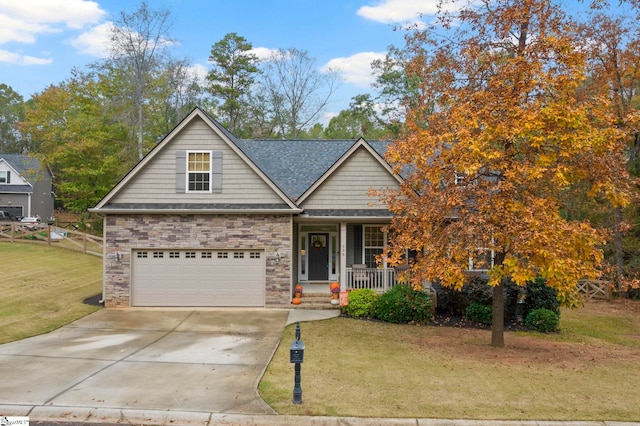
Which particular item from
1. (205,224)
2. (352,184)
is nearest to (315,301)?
(352,184)

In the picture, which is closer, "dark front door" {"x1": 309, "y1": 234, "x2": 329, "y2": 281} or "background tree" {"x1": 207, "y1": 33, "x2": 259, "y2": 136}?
"dark front door" {"x1": 309, "y1": 234, "x2": 329, "y2": 281}

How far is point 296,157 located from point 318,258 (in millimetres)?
4940

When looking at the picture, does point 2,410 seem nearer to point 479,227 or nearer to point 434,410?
point 434,410

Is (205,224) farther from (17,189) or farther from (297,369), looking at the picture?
(17,189)

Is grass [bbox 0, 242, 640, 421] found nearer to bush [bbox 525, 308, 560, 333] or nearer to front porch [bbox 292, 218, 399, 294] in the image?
bush [bbox 525, 308, 560, 333]

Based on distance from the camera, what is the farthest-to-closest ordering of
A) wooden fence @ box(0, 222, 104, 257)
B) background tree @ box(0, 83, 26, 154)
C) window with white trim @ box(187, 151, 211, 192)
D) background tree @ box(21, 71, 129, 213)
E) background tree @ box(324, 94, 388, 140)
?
background tree @ box(0, 83, 26, 154), background tree @ box(324, 94, 388, 140), background tree @ box(21, 71, 129, 213), wooden fence @ box(0, 222, 104, 257), window with white trim @ box(187, 151, 211, 192)

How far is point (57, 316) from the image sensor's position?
49.0ft

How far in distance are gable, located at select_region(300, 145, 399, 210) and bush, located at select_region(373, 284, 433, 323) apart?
12.2 feet

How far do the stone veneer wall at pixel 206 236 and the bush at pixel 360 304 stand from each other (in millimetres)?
2431

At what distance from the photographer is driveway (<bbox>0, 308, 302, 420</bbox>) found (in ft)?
24.8

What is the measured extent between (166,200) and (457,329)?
11096 millimetres

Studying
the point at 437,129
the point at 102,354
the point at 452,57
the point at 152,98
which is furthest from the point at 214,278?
the point at 152,98

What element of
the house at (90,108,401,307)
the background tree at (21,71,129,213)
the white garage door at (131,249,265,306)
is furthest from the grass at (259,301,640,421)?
the background tree at (21,71,129,213)

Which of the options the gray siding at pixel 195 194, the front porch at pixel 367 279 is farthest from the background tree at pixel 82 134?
the front porch at pixel 367 279
